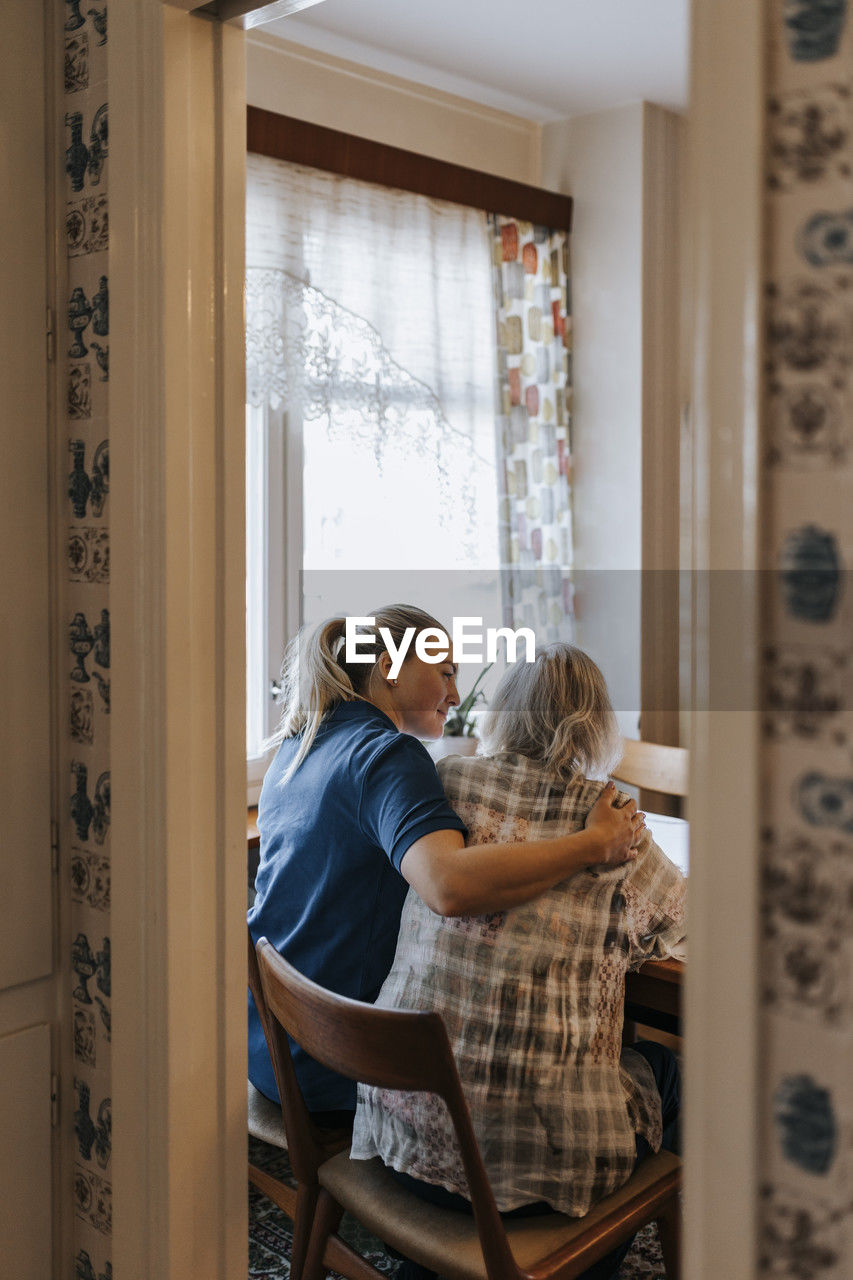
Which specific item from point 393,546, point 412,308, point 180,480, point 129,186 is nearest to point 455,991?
point 180,480

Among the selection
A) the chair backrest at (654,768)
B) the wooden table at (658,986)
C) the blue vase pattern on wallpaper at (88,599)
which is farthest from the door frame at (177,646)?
the chair backrest at (654,768)

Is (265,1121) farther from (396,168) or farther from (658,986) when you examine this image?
(396,168)

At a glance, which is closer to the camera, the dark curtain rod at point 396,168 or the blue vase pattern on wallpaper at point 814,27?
the blue vase pattern on wallpaper at point 814,27

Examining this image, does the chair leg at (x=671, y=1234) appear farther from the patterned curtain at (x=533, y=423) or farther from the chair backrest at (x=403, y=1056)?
the patterned curtain at (x=533, y=423)

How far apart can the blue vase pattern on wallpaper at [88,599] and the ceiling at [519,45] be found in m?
1.64

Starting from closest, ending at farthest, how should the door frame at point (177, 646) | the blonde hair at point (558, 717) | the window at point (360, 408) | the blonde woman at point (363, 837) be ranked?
the door frame at point (177, 646) → the blonde woman at point (363, 837) → the blonde hair at point (558, 717) → the window at point (360, 408)

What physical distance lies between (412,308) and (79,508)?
2.16 m

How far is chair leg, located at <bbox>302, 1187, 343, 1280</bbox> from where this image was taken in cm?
162

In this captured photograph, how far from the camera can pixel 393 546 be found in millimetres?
3416

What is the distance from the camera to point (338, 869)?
1837mm

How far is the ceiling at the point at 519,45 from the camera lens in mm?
2930

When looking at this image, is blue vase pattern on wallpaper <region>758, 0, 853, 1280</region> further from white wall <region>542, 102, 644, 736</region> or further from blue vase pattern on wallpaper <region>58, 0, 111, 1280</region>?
white wall <region>542, 102, 644, 736</region>

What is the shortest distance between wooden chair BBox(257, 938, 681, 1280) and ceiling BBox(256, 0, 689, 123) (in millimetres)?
2325

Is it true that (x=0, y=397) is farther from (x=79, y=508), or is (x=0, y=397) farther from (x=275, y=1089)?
(x=275, y=1089)
